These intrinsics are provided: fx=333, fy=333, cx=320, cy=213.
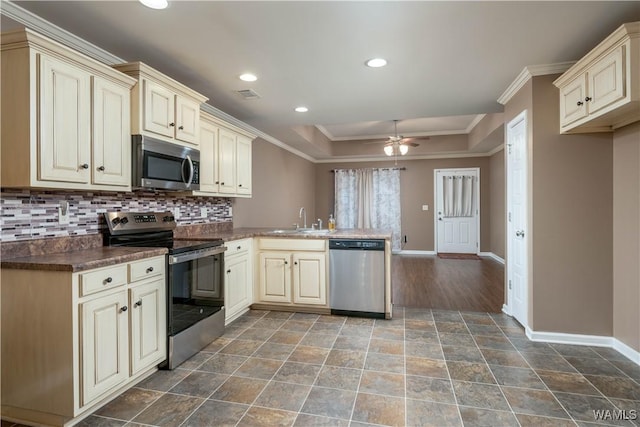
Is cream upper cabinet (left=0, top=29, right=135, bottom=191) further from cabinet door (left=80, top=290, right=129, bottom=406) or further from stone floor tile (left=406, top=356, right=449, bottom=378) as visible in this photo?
stone floor tile (left=406, top=356, right=449, bottom=378)

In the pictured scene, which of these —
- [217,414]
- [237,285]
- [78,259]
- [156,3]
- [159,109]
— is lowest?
[217,414]

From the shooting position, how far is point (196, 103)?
2977 millimetres

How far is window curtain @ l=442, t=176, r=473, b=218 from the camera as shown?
25.3ft

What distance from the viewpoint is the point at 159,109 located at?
2533 millimetres

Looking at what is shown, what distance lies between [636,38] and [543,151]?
105 centimetres

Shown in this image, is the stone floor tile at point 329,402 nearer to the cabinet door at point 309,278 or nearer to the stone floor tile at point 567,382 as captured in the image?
the stone floor tile at point 567,382

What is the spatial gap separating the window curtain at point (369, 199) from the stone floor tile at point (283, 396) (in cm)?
616

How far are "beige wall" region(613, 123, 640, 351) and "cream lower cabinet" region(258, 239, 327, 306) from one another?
254cm

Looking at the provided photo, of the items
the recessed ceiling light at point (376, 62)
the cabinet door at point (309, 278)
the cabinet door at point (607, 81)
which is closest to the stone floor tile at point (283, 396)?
the cabinet door at point (309, 278)

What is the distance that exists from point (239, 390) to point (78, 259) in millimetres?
1244

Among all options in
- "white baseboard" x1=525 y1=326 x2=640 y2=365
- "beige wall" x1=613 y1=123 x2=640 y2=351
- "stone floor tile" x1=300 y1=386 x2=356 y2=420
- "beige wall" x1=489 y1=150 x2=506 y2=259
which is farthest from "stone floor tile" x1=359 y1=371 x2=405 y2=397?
"beige wall" x1=489 y1=150 x2=506 y2=259

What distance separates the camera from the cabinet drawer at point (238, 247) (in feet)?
10.7

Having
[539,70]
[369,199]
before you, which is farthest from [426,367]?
[369,199]

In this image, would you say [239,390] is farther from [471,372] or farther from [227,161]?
[227,161]
